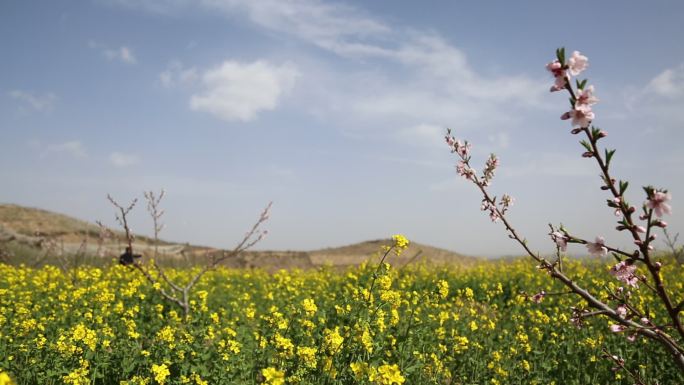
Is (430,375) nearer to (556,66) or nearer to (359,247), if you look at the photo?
(556,66)

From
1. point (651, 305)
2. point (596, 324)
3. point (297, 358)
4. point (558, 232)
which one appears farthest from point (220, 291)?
point (558, 232)

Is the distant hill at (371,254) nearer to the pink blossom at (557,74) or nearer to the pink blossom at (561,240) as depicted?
the pink blossom at (561,240)

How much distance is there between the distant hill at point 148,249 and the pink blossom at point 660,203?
15.3 m

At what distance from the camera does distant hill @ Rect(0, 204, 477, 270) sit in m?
22.4

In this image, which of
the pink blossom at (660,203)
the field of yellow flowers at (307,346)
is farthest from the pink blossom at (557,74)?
the field of yellow flowers at (307,346)

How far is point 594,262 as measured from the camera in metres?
17.2

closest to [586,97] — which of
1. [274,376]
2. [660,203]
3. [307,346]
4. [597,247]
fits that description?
[660,203]

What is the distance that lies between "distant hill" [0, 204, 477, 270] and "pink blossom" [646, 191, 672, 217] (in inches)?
604

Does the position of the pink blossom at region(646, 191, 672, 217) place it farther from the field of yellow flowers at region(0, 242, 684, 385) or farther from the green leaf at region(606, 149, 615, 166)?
the field of yellow flowers at region(0, 242, 684, 385)

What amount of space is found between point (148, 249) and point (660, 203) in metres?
26.4

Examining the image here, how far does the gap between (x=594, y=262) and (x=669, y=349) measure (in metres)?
16.7

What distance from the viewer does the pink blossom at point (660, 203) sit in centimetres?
208

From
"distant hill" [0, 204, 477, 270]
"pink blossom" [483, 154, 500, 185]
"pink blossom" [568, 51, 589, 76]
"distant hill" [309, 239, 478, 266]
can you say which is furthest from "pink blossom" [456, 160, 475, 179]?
"distant hill" [309, 239, 478, 266]

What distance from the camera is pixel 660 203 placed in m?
2.10
